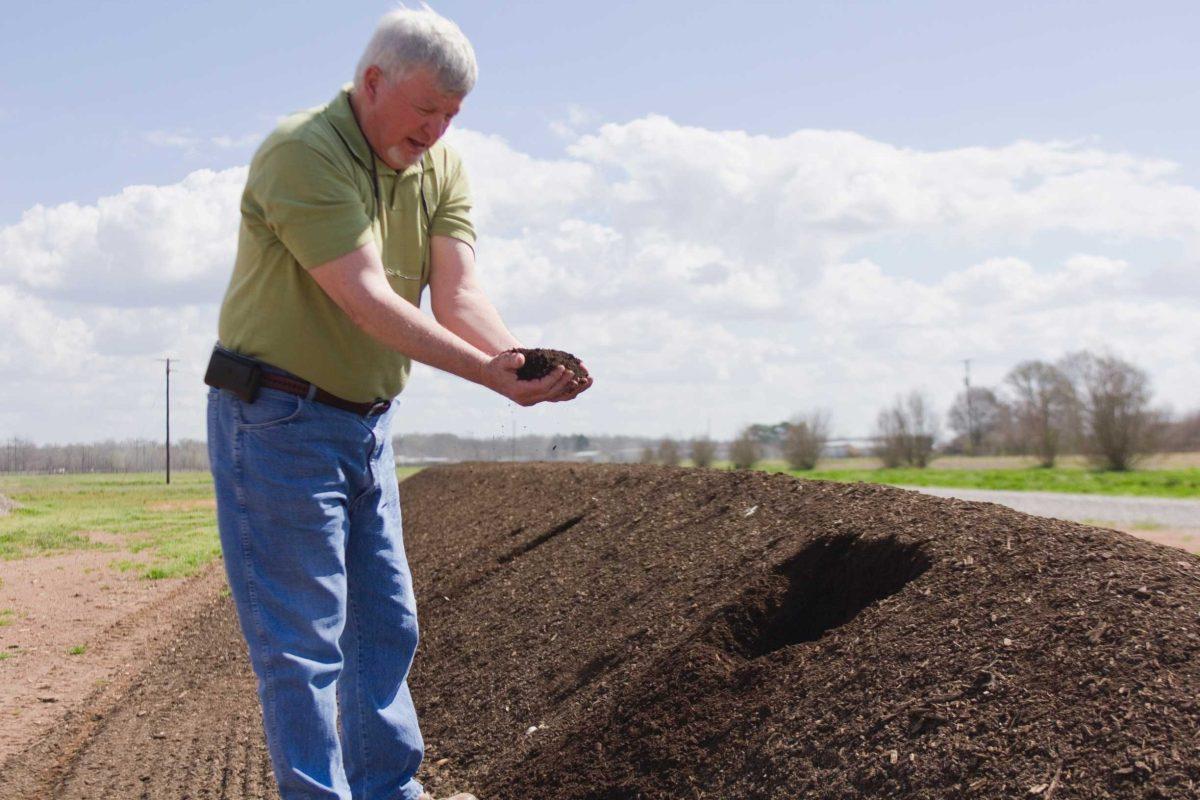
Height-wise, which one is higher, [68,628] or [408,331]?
[408,331]

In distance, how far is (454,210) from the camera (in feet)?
10.8

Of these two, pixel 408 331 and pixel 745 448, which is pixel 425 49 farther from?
pixel 745 448

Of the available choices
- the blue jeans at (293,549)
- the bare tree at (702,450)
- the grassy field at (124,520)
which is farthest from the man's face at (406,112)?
the bare tree at (702,450)

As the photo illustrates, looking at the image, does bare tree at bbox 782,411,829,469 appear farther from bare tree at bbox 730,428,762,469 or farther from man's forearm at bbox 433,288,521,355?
man's forearm at bbox 433,288,521,355

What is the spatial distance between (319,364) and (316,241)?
352 millimetres

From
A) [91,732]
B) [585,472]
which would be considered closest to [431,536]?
[585,472]

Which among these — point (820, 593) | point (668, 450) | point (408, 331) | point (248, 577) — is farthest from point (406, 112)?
point (668, 450)

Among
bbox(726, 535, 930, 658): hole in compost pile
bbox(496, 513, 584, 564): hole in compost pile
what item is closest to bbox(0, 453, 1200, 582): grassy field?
bbox(496, 513, 584, 564): hole in compost pile

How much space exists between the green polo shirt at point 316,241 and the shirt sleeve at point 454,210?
9cm

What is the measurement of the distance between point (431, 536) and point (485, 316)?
8.53m

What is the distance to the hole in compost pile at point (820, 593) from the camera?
4.69 m

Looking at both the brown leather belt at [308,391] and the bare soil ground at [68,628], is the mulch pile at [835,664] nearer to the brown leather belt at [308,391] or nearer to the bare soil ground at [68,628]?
the brown leather belt at [308,391]

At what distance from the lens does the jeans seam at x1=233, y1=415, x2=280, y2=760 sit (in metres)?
2.82

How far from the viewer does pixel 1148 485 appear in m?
28.8
